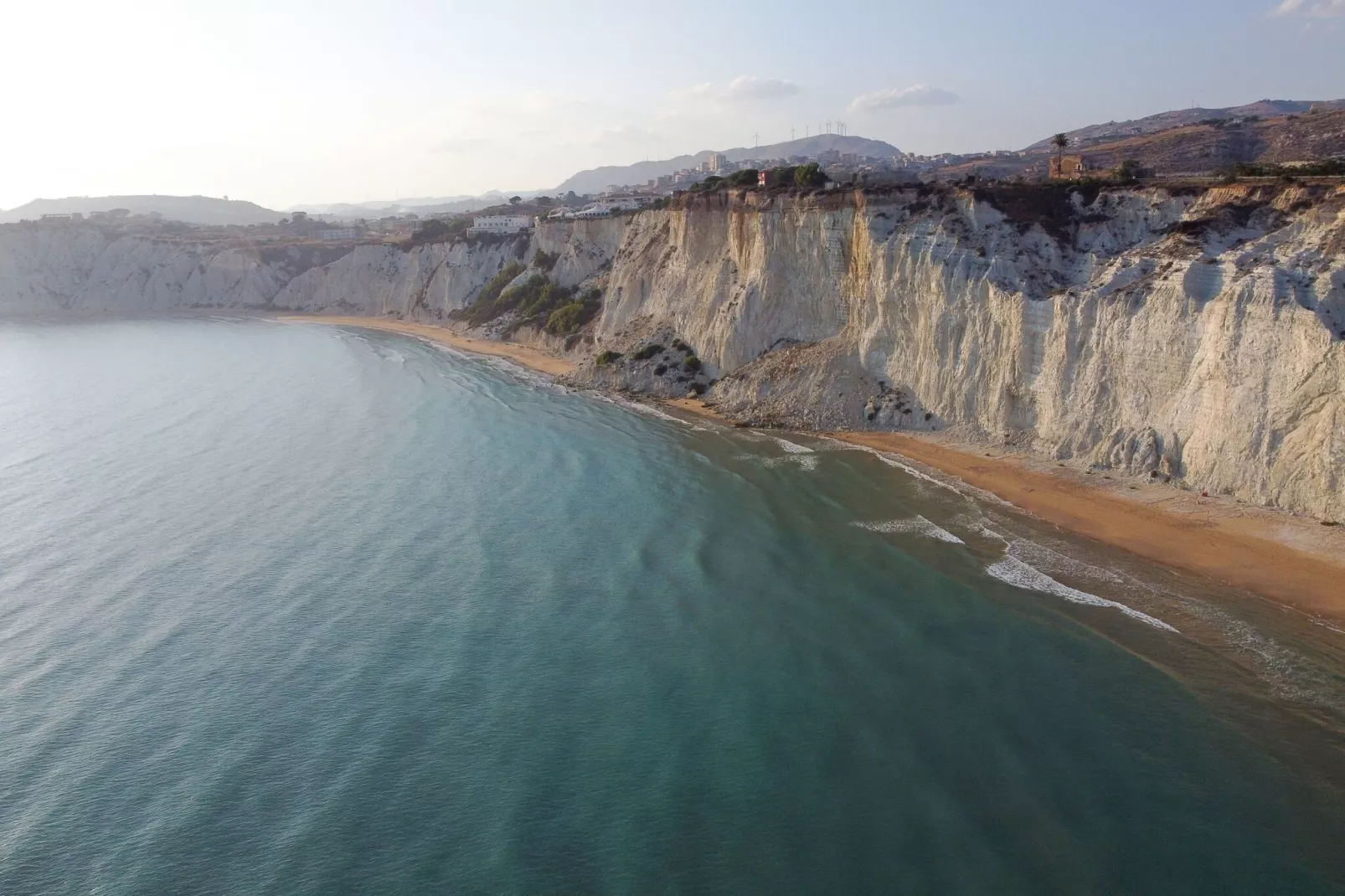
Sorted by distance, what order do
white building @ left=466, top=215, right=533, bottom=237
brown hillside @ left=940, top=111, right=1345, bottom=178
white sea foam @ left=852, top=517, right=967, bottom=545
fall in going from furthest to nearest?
white building @ left=466, top=215, right=533, bottom=237
brown hillside @ left=940, top=111, right=1345, bottom=178
white sea foam @ left=852, top=517, right=967, bottom=545

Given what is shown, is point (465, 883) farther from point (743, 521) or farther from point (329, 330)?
point (329, 330)

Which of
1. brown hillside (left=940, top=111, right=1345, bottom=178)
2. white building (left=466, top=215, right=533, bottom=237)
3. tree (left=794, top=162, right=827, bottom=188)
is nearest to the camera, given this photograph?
tree (left=794, top=162, right=827, bottom=188)

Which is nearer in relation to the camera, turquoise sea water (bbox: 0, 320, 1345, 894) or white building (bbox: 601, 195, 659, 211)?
turquoise sea water (bbox: 0, 320, 1345, 894)

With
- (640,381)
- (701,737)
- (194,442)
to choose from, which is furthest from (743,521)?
(194,442)

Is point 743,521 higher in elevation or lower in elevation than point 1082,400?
lower

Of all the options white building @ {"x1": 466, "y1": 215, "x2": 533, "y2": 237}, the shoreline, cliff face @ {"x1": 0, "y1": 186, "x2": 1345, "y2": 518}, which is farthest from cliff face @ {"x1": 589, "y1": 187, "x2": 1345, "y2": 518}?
white building @ {"x1": 466, "y1": 215, "x2": 533, "y2": 237}

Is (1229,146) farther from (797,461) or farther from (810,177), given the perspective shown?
(797,461)

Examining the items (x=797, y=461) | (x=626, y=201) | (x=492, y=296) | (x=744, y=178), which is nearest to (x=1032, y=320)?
(x=797, y=461)

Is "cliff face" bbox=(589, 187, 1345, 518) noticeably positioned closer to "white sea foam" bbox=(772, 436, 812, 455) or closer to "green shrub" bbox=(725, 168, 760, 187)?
"white sea foam" bbox=(772, 436, 812, 455)
